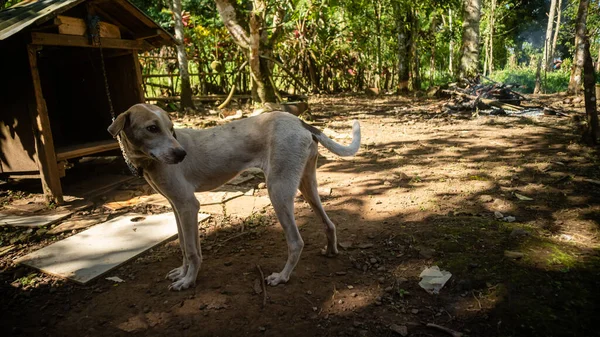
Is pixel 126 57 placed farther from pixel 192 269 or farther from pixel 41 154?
pixel 192 269

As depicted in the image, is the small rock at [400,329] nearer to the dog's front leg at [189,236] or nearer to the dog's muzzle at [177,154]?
the dog's front leg at [189,236]

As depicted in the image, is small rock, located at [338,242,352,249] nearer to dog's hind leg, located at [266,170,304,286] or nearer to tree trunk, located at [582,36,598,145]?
dog's hind leg, located at [266,170,304,286]

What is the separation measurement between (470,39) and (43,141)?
15572mm

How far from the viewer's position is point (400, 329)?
2484 millimetres

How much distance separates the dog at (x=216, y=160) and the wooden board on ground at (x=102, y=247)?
2.59 ft

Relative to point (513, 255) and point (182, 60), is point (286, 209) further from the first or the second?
point (182, 60)

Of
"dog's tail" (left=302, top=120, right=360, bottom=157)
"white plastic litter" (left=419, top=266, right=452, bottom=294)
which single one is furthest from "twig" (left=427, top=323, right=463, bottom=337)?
"dog's tail" (left=302, top=120, right=360, bottom=157)

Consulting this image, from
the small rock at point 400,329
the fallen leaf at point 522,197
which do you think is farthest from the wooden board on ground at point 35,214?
the fallen leaf at point 522,197

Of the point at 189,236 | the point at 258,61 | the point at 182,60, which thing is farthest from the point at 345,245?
the point at 182,60

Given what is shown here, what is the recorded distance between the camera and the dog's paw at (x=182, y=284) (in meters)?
3.13

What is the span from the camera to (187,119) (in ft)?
36.9

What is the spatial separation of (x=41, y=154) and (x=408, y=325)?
5406mm

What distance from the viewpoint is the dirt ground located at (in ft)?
8.54

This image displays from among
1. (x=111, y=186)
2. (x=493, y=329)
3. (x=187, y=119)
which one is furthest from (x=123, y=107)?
(x=493, y=329)
